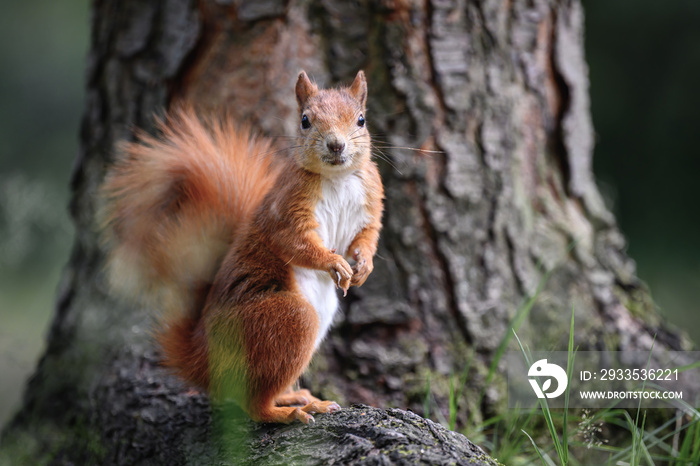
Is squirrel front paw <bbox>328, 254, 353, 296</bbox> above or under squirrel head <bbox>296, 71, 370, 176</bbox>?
under

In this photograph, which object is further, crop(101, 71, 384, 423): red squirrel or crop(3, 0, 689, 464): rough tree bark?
crop(3, 0, 689, 464): rough tree bark

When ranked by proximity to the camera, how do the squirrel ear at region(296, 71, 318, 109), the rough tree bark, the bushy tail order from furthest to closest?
1. the rough tree bark
2. the bushy tail
3. the squirrel ear at region(296, 71, 318, 109)

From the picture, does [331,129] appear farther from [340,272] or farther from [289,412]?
[289,412]

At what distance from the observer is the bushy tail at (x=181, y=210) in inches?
57.3

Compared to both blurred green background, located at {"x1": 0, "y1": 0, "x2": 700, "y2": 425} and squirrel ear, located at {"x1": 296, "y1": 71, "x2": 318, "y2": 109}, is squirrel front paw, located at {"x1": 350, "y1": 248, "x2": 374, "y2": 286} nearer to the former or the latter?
squirrel ear, located at {"x1": 296, "y1": 71, "x2": 318, "y2": 109}

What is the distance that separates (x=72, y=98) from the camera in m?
4.52

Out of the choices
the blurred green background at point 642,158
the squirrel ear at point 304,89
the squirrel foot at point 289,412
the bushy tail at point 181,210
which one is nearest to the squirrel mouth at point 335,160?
the squirrel ear at point 304,89

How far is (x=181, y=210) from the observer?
1.49 meters

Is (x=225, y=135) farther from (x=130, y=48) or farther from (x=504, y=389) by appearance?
(x=504, y=389)

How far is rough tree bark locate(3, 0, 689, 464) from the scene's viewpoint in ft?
6.05

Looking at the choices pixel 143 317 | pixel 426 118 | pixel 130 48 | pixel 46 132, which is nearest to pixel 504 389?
pixel 426 118

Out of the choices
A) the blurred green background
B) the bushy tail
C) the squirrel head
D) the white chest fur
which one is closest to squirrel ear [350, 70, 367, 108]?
the squirrel head

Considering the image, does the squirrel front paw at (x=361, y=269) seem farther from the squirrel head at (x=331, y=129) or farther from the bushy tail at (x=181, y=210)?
the bushy tail at (x=181, y=210)

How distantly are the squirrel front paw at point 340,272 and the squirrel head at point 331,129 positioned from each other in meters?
0.19
